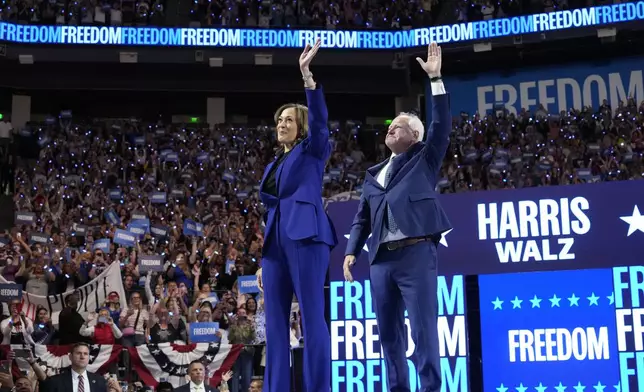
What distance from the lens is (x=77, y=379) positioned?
31.1 feet

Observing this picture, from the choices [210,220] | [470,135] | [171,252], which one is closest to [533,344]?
[171,252]

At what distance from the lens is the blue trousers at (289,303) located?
451 centimetres

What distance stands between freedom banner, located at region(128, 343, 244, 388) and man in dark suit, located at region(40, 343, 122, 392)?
1108mm

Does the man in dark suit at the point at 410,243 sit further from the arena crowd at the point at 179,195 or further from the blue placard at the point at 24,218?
the blue placard at the point at 24,218

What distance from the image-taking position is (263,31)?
23.4 m

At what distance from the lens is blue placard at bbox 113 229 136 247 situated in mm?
14719

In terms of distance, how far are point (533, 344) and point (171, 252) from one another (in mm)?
8626

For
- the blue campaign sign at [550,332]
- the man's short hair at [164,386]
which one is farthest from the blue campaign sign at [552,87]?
the blue campaign sign at [550,332]

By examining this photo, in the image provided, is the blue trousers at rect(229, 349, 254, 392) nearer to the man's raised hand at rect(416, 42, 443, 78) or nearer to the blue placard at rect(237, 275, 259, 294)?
the blue placard at rect(237, 275, 259, 294)

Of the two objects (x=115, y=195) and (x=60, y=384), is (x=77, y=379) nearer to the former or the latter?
(x=60, y=384)

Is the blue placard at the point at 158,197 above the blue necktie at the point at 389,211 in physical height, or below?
above

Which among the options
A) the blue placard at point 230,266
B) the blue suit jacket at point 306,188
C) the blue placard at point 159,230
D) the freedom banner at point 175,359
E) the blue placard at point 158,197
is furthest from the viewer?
the blue placard at point 158,197

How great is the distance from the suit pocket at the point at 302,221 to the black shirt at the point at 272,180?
20 cm

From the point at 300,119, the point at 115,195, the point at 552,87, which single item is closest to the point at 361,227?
the point at 300,119
